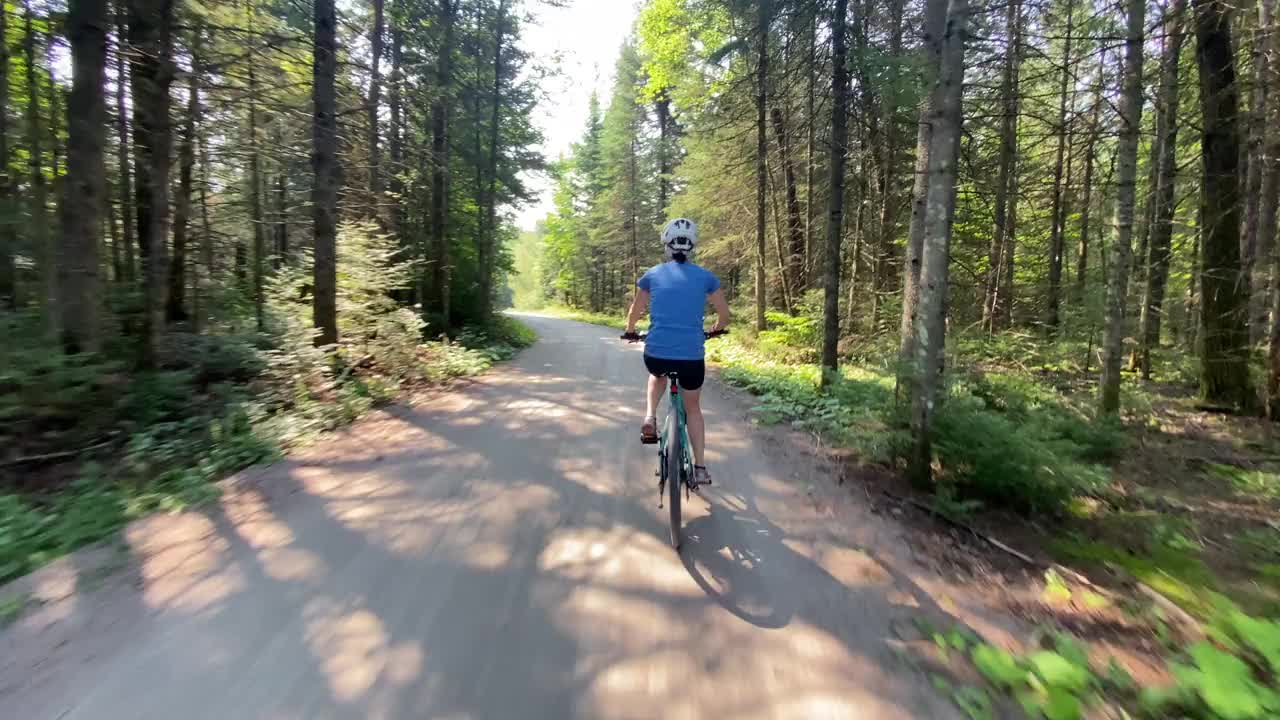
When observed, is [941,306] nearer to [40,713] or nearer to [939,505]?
[939,505]

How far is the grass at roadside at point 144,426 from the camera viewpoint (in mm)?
4285

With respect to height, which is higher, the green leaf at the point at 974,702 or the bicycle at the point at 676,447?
the bicycle at the point at 676,447

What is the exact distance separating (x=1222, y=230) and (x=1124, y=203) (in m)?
2.32

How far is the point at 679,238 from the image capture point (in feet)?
15.4

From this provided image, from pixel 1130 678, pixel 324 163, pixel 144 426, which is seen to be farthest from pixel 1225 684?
pixel 324 163

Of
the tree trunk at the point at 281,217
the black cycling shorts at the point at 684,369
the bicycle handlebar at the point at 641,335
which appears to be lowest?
the black cycling shorts at the point at 684,369

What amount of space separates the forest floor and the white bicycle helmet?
249 centimetres

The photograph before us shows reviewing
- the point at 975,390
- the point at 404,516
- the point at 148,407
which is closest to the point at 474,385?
the point at 148,407

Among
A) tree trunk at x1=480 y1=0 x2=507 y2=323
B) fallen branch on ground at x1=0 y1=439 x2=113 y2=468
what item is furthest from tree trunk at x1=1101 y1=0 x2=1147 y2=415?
tree trunk at x1=480 y1=0 x2=507 y2=323

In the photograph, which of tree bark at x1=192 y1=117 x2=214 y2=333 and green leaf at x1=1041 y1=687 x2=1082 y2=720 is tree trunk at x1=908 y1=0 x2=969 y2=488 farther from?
tree bark at x1=192 y1=117 x2=214 y2=333

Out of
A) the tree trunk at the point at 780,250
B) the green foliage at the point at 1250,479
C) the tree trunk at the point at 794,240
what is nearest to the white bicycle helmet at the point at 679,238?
the green foliage at the point at 1250,479

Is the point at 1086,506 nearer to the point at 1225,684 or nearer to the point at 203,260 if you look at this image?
the point at 1225,684

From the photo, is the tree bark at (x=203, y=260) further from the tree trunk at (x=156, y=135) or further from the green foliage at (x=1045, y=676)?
the green foliage at (x=1045, y=676)

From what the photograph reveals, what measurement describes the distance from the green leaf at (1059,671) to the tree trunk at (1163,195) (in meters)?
7.81
